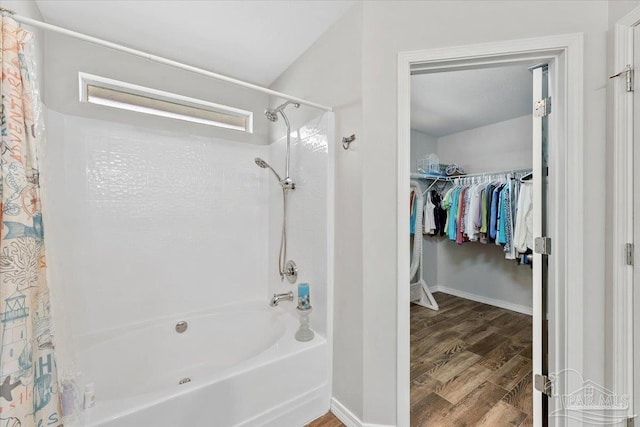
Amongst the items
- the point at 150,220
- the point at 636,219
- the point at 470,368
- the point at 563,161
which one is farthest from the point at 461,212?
the point at 150,220

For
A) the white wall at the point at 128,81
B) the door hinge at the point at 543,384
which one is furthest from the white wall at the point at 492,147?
the white wall at the point at 128,81

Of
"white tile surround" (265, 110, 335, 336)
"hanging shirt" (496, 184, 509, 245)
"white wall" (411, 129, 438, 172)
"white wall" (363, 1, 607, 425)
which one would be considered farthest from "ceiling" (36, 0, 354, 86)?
"hanging shirt" (496, 184, 509, 245)

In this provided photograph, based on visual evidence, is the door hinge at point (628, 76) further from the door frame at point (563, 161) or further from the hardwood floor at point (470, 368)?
the hardwood floor at point (470, 368)

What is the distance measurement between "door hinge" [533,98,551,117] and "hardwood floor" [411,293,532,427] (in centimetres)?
174

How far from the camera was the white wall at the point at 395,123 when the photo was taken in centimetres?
109

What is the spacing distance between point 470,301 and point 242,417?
11.0 feet

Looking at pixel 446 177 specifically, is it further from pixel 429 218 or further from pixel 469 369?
pixel 469 369

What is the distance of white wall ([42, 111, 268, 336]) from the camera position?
1653 mm

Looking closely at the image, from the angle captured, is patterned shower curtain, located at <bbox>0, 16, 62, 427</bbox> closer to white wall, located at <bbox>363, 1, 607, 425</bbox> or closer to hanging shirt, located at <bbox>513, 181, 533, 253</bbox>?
white wall, located at <bbox>363, 1, 607, 425</bbox>

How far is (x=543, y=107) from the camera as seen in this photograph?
1.26 m

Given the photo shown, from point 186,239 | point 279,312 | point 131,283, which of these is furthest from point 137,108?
point 279,312

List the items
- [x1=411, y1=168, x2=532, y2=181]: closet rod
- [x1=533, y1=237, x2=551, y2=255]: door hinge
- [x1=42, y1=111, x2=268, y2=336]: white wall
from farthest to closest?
1. [x1=411, y1=168, x2=532, y2=181]: closet rod
2. [x1=42, y1=111, x2=268, y2=336]: white wall
3. [x1=533, y1=237, x2=551, y2=255]: door hinge

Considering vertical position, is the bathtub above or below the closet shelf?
below

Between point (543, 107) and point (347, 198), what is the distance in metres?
1.08
